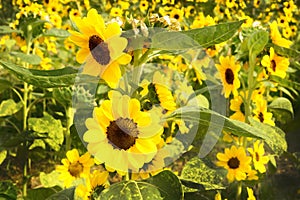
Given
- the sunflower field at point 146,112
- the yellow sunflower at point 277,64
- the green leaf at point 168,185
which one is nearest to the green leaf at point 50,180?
the sunflower field at point 146,112

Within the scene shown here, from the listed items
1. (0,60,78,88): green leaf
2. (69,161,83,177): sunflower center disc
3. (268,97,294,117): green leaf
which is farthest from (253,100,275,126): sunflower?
(0,60,78,88): green leaf

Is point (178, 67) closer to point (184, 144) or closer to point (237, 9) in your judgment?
point (184, 144)

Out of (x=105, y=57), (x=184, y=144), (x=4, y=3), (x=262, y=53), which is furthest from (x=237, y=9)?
(x=4, y=3)

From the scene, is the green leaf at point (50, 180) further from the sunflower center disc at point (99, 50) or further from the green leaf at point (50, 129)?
the sunflower center disc at point (99, 50)

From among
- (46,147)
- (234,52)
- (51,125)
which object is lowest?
(46,147)

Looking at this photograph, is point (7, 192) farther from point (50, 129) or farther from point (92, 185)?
point (50, 129)

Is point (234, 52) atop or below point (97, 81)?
below
